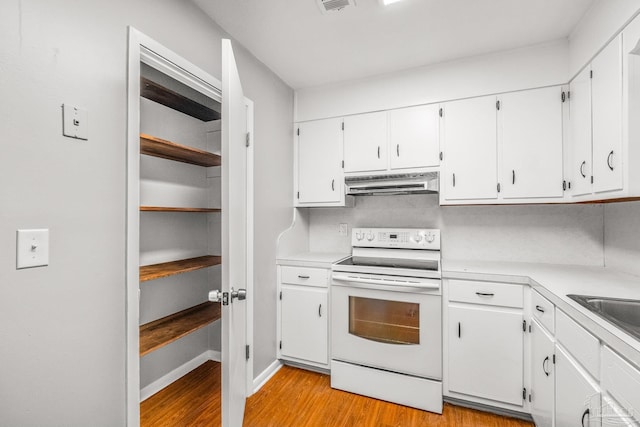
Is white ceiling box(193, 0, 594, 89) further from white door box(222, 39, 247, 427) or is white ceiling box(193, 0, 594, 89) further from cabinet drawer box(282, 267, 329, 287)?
Result: cabinet drawer box(282, 267, 329, 287)

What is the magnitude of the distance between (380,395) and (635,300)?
151 centimetres

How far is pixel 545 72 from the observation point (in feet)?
6.48

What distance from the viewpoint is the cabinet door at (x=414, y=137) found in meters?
2.26

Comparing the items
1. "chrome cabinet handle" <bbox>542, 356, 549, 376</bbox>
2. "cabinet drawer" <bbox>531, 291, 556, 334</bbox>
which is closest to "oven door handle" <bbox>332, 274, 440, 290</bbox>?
"cabinet drawer" <bbox>531, 291, 556, 334</bbox>

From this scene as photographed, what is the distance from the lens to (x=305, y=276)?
2326mm

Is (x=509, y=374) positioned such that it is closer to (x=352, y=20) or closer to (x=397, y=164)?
(x=397, y=164)

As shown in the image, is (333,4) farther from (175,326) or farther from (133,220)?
(175,326)

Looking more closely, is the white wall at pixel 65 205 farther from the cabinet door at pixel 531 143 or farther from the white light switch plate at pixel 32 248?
the cabinet door at pixel 531 143

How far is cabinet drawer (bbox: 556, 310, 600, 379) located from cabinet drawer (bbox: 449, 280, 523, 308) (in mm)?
427

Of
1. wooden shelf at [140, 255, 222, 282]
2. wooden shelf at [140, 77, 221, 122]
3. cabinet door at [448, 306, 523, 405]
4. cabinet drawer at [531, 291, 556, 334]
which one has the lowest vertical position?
cabinet door at [448, 306, 523, 405]

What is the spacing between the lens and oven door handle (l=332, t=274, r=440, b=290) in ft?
6.24

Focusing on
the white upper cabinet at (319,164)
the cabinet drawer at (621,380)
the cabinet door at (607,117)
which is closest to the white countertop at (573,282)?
the cabinet drawer at (621,380)

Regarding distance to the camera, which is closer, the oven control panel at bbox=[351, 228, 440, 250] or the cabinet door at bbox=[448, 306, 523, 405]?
the cabinet door at bbox=[448, 306, 523, 405]

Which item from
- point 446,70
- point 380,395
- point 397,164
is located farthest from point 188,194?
point 446,70
